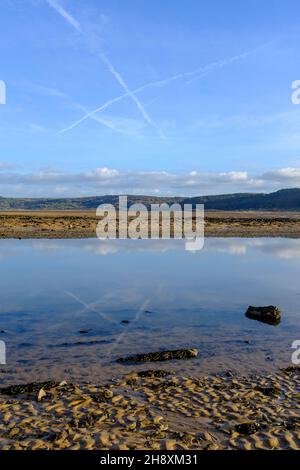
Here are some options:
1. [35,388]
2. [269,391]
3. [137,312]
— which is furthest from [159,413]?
[137,312]

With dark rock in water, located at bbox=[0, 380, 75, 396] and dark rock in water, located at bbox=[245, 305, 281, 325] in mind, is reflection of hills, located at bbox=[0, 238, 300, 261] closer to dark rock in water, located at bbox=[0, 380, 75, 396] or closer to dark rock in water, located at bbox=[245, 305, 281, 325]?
dark rock in water, located at bbox=[245, 305, 281, 325]

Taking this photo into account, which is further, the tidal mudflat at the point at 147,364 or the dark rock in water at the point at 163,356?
the dark rock in water at the point at 163,356

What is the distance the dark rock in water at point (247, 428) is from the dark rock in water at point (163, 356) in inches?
174

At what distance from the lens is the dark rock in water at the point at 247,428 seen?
937 cm

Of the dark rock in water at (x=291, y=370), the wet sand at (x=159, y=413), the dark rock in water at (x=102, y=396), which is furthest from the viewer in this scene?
the dark rock in water at (x=291, y=370)

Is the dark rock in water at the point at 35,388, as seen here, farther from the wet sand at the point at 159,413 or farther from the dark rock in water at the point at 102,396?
the dark rock in water at the point at 102,396

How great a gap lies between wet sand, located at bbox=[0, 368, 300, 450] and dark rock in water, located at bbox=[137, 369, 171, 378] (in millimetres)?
50

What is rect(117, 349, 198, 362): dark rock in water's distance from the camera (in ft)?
45.1

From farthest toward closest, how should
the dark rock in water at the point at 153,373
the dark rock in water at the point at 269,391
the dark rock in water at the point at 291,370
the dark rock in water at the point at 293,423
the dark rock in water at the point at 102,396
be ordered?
the dark rock in water at the point at 291,370
the dark rock in water at the point at 153,373
the dark rock in water at the point at 269,391
the dark rock in water at the point at 102,396
the dark rock in water at the point at 293,423

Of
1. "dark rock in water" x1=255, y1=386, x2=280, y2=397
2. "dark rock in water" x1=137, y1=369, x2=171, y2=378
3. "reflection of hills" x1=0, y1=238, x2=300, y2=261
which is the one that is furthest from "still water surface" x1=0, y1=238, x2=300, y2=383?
"reflection of hills" x1=0, y1=238, x2=300, y2=261

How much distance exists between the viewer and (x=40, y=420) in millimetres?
9781

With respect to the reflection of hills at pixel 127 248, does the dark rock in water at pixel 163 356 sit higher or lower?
lower

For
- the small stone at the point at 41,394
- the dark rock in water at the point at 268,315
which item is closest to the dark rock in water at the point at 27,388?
the small stone at the point at 41,394

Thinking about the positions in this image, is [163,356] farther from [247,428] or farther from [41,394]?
[247,428]
